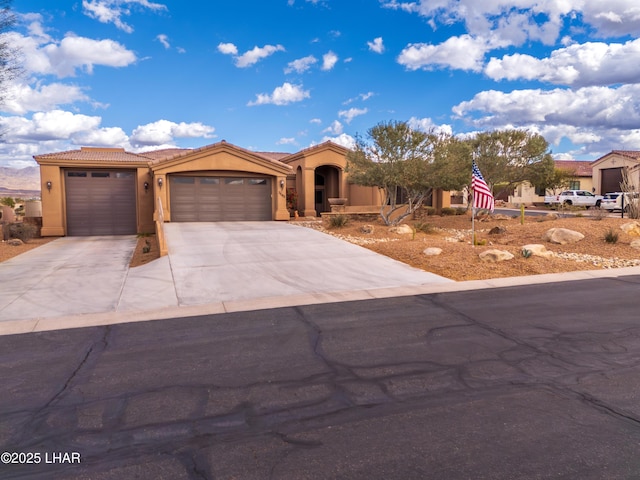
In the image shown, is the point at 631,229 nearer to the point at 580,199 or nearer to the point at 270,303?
the point at 270,303

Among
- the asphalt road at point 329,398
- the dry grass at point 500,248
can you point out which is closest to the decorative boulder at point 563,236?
the dry grass at point 500,248

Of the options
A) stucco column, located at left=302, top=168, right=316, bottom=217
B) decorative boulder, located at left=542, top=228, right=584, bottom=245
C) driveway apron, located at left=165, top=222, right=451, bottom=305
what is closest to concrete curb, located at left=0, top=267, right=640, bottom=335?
driveway apron, located at left=165, top=222, right=451, bottom=305

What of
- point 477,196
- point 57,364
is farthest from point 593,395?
point 477,196

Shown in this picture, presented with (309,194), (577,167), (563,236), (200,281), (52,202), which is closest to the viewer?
(200,281)

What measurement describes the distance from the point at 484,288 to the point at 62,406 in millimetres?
8157

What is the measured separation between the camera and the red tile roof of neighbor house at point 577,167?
5287cm

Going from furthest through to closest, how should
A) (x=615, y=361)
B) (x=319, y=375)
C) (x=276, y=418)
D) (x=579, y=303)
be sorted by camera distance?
(x=579, y=303) → (x=615, y=361) → (x=319, y=375) → (x=276, y=418)

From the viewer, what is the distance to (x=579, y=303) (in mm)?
8516

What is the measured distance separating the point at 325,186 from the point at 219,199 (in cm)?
939

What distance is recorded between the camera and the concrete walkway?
27.3ft

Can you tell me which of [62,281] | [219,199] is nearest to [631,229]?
[219,199]

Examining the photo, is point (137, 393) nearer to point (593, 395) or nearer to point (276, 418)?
point (276, 418)

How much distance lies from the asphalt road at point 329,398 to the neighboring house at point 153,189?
1670 centimetres

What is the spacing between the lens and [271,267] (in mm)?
12211
